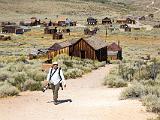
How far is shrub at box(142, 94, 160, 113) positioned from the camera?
1380 centimetres

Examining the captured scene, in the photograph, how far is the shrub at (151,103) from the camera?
13801mm

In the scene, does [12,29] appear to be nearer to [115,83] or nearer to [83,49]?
[83,49]

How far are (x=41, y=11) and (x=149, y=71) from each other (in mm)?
142271

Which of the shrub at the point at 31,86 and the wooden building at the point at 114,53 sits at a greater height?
the shrub at the point at 31,86

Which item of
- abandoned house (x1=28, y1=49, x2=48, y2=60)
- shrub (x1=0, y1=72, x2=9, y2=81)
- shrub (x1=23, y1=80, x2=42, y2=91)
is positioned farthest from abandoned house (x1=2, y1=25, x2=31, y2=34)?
shrub (x1=23, y1=80, x2=42, y2=91)

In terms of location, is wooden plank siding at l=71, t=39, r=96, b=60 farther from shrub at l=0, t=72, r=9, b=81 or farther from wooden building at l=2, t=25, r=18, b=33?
wooden building at l=2, t=25, r=18, b=33

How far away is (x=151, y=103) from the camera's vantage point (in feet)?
46.6

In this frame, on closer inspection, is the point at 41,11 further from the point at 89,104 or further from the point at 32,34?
the point at 89,104

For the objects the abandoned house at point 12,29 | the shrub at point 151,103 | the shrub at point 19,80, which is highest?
the abandoned house at point 12,29

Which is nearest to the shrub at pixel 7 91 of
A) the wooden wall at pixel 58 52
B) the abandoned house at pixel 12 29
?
the wooden wall at pixel 58 52

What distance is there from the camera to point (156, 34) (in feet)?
323

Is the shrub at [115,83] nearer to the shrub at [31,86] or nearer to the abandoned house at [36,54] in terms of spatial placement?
the shrub at [31,86]

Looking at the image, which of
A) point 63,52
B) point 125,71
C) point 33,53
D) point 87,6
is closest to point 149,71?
point 125,71

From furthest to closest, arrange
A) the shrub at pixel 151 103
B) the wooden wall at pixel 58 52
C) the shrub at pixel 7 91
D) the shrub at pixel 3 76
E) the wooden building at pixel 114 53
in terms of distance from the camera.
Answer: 1. the wooden building at pixel 114 53
2. the wooden wall at pixel 58 52
3. the shrub at pixel 3 76
4. the shrub at pixel 7 91
5. the shrub at pixel 151 103
